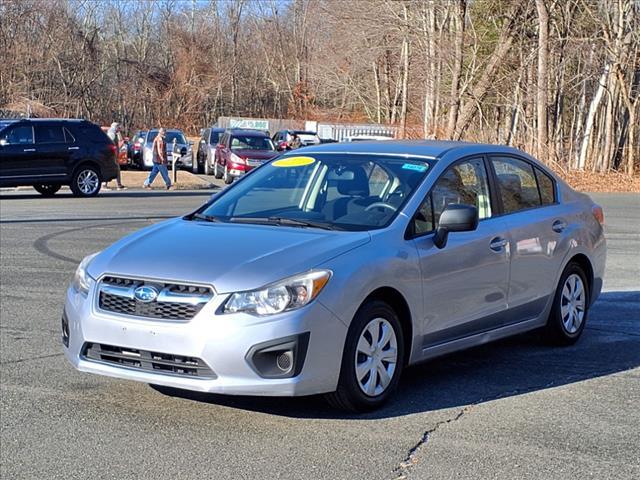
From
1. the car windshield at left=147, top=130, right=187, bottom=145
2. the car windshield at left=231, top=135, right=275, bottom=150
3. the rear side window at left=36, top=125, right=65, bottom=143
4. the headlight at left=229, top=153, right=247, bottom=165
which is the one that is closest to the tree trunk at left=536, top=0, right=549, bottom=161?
the car windshield at left=231, top=135, right=275, bottom=150

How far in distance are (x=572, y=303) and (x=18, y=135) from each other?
58.6 feet

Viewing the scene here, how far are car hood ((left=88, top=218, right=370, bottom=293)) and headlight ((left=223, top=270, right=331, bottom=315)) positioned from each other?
0.04 meters

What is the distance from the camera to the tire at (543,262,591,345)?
304 inches

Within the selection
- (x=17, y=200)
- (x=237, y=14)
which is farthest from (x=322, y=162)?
(x=237, y=14)

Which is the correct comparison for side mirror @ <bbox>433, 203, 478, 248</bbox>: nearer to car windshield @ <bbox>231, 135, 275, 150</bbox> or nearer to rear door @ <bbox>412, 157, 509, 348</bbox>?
rear door @ <bbox>412, 157, 509, 348</bbox>

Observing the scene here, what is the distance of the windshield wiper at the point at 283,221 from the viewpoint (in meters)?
6.29

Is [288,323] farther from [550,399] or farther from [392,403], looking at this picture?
[550,399]

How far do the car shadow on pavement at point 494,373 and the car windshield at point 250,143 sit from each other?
76.8ft

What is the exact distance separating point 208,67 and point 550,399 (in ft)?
218

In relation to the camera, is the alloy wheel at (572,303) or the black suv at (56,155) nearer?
the alloy wheel at (572,303)

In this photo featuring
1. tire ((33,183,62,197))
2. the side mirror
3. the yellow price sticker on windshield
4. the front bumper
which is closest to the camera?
the front bumper

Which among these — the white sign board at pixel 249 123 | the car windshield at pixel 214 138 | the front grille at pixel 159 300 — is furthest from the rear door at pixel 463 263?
the white sign board at pixel 249 123

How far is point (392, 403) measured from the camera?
6188 mm

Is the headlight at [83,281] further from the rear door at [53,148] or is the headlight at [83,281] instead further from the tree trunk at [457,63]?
the tree trunk at [457,63]
